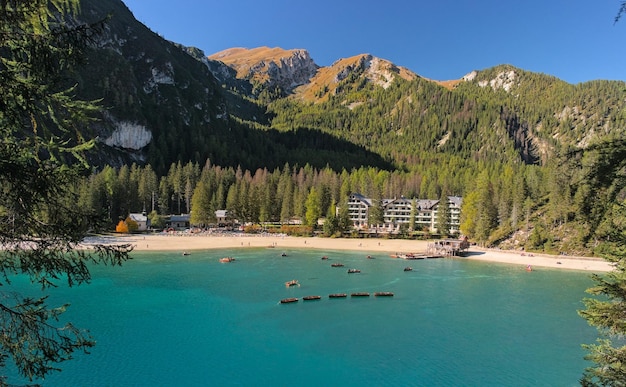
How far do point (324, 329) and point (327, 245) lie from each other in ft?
183

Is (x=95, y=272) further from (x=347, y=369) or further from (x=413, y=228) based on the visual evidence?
(x=413, y=228)

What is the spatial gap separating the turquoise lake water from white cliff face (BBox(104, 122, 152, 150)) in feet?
340

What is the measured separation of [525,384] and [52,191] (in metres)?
28.7

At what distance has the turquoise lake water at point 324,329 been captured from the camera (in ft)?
87.4

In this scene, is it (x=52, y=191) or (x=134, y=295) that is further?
(x=134, y=295)

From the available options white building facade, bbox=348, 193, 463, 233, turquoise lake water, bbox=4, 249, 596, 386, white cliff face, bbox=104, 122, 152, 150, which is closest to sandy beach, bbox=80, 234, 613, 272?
turquoise lake water, bbox=4, 249, 596, 386

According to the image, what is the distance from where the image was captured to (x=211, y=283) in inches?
2092

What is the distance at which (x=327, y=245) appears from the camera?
300 feet

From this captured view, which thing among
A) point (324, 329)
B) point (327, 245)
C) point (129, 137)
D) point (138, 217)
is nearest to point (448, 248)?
point (327, 245)

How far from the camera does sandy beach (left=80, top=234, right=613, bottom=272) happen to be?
72.5 meters

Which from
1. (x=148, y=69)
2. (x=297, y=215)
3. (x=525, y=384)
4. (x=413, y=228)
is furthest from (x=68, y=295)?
(x=148, y=69)

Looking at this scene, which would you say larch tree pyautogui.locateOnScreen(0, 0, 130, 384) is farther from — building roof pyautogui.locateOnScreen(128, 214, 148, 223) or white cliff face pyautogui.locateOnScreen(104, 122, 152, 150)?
white cliff face pyautogui.locateOnScreen(104, 122, 152, 150)

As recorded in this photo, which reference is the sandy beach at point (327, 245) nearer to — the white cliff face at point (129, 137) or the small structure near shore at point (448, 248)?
the small structure near shore at point (448, 248)

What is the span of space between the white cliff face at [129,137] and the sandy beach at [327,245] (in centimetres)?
7141
